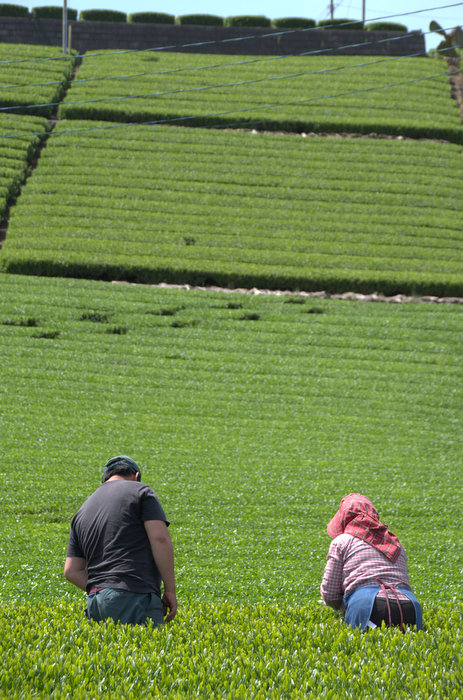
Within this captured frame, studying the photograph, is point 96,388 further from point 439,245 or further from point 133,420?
point 439,245

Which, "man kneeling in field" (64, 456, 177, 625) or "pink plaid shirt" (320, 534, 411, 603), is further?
"pink plaid shirt" (320, 534, 411, 603)

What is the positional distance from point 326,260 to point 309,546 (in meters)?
18.9

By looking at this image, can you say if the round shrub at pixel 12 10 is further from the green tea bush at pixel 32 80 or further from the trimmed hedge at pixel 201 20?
the trimmed hedge at pixel 201 20

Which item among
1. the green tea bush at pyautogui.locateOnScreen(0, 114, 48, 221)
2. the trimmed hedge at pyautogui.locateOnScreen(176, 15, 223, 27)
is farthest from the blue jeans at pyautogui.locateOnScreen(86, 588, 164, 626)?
the trimmed hedge at pyautogui.locateOnScreen(176, 15, 223, 27)

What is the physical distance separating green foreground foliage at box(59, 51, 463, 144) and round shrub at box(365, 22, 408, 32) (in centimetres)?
1236

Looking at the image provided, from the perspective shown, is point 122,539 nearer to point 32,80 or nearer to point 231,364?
point 231,364

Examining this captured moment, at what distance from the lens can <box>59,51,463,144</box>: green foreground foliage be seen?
41125mm

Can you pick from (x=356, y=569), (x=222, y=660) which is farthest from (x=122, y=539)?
(x=356, y=569)

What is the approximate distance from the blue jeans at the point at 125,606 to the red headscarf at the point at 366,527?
5.78 ft

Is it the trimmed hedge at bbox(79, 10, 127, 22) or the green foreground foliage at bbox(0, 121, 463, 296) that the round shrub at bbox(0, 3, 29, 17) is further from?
the green foreground foliage at bbox(0, 121, 463, 296)

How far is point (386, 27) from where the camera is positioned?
63344mm

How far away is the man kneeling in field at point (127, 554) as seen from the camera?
5.64m

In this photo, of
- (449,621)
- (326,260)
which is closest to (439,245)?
(326,260)

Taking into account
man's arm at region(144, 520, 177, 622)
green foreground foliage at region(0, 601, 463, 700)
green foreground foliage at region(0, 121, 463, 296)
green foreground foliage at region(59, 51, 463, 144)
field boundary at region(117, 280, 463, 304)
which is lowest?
green foreground foliage at region(0, 601, 463, 700)
